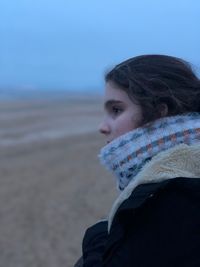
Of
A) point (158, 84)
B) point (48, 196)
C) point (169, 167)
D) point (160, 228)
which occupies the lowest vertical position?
point (48, 196)

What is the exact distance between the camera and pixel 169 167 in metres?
1.70

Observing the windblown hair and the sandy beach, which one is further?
the sandy beach

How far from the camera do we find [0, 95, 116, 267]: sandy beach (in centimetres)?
800

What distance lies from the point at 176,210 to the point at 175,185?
0.06 m

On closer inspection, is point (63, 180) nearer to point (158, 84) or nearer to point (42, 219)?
point (42, 219)

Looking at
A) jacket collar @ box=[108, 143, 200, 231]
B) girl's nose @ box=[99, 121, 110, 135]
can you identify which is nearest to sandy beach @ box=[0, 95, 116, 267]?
girl's nose @ box=[99, 121, 110, 135]

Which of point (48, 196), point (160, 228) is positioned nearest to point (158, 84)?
point (160, 228)

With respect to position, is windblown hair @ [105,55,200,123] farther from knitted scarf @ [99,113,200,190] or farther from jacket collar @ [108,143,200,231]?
jacket collar @ [108,143,200,231]

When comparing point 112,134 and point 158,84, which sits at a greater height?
point 158,84

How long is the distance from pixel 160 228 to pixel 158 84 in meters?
0.45

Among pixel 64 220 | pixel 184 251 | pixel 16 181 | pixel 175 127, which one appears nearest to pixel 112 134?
pixel 175 127

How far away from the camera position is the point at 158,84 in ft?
5.99

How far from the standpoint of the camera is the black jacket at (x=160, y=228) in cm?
158

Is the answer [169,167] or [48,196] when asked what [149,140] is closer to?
[169,167]
